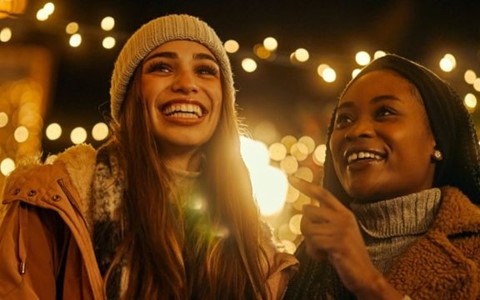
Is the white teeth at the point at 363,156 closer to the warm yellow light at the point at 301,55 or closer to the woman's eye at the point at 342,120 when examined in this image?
the woman's eye at the point at 342,120

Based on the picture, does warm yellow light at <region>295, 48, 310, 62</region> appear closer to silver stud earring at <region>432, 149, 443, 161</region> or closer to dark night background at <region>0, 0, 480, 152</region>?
dark night background at <region>0, 0, 480, 152</region>

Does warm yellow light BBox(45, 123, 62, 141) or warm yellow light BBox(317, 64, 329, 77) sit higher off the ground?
warm yellow light BBox(317, 64, 329, 77)

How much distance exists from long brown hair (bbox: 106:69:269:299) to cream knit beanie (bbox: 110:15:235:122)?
5 centimetres

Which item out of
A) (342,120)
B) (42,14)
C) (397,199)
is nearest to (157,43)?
(342,120)

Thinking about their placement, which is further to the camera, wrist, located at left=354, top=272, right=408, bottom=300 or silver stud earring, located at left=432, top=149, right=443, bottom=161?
silver stud earring, located at left=432, top=149, right=443, bottom=161

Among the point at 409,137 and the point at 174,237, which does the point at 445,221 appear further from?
the point at 174,237

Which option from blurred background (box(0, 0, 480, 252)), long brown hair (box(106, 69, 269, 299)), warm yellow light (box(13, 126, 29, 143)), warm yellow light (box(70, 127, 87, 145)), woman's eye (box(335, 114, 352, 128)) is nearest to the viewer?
long brown hair (box(106, 69, 269, 299))

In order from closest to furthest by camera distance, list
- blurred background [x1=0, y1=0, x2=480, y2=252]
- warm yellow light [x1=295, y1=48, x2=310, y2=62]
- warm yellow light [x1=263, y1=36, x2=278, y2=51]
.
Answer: blurred background [x1=0, y1=0, x2=480, y2=252] → warm yellow light [x1=295, y1=48, x2=310, y2=62] → warm yellow light [x1=263, y1=36, x2=278, y2=51]

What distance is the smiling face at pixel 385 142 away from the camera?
254 centimetres

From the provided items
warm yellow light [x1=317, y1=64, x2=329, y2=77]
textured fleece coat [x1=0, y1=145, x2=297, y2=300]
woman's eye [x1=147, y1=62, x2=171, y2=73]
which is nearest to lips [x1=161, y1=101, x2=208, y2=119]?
woman's eye [x1=147, y1=62, x2=171, y2=73]

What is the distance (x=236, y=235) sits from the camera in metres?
2.69

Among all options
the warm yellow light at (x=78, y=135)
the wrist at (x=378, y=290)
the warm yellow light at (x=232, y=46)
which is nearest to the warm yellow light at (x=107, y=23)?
the warm yellow light at (x=232, y=46)

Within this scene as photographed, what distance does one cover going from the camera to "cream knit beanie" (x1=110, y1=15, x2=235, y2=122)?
2775 mm

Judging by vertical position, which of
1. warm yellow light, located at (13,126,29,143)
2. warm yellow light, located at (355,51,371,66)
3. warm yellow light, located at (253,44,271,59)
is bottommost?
warm yellow light, located at (13,126,29,143)
